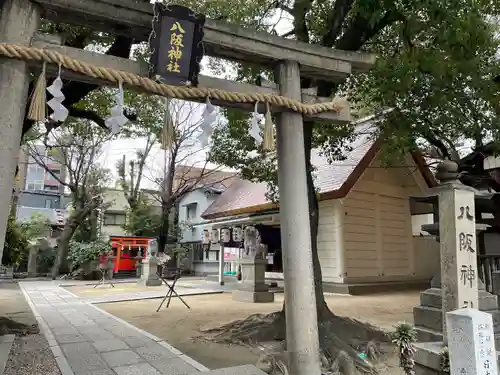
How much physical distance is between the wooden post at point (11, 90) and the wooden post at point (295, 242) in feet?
8.04

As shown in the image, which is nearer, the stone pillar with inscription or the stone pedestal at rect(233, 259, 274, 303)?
the stone pillar with inscription

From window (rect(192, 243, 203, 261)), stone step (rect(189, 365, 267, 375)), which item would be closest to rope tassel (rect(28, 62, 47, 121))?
stone step (rect(189, 365, 267, 375))

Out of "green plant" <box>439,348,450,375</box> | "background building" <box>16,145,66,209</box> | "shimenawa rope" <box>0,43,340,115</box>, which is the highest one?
"background building" <box>16,145,66,209</box>

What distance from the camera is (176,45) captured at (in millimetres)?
3627

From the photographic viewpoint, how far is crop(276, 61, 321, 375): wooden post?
3.84m

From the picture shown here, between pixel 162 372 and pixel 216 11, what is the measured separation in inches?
241

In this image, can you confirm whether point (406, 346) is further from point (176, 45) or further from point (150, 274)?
point (150, 274)

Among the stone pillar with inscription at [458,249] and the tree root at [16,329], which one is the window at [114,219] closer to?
the tree root at [16,329]

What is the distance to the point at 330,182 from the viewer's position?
12102 millimetres

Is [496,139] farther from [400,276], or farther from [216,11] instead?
[400,276]

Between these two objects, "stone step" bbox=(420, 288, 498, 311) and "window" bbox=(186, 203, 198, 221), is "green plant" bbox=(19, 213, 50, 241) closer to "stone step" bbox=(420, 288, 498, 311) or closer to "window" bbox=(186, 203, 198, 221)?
"window" bbox=(186, 203, 198, 221)

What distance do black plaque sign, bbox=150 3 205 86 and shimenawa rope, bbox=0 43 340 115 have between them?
104 mm

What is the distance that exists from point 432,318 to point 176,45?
A: 4504 mm

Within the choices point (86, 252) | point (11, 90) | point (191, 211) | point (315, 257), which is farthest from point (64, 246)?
point (11, 90)
